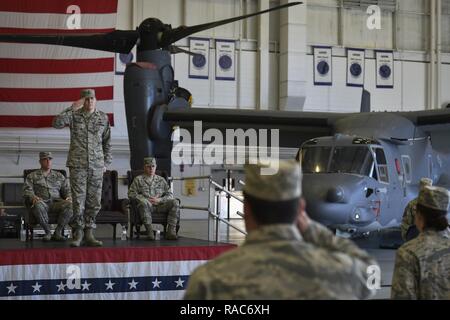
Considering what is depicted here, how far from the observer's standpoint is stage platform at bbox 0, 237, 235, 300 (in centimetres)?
646

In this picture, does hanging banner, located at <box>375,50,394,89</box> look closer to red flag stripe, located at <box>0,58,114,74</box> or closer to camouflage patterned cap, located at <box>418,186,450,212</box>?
red flag stripe, located at <box>0,58,114,74</box>

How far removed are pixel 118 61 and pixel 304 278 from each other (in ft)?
61.7

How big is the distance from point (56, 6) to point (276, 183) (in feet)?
47.2

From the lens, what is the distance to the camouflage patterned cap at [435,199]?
334 centimetres

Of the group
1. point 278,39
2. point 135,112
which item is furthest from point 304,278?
point 278,39

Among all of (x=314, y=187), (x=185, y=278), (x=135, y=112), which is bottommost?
(x=185, y=278)

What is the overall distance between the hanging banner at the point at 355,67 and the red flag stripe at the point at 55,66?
31.1 ft

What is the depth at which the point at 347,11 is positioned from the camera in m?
22.6

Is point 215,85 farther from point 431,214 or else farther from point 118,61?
point 431,214

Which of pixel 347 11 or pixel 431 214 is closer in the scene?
pixel 431 214

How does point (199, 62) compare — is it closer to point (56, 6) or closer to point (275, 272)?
point (56, 6)

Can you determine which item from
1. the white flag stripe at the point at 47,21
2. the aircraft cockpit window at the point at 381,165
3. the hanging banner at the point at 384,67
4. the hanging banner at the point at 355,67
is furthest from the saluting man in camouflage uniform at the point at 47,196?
the hanging banner at the point at 384,67

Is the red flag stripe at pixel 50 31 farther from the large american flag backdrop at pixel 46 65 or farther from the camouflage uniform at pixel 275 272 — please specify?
the camouflage uniform at pixel 275 272

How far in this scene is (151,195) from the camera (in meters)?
8.44
